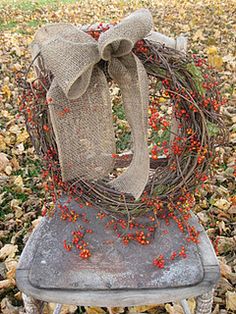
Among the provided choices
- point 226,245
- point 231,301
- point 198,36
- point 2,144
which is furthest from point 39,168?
point 198,36

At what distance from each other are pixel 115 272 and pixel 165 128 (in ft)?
1.32

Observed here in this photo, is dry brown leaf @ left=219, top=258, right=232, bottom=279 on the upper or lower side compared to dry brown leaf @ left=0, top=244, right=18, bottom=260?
lower

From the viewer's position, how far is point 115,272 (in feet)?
4.02

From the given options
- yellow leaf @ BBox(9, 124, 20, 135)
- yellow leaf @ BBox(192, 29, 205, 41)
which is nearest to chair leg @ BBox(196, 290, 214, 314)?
yellow leaf @ BBox(9, 124, 20, 135)

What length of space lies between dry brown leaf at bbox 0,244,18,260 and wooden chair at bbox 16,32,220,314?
0.76 meters

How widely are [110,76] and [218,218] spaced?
122 cm

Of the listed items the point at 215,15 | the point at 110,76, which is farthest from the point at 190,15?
the point at 110,76

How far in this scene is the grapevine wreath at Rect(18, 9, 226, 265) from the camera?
1.17 m

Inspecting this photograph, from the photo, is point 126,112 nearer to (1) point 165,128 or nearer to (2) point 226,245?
(1) point 165,128

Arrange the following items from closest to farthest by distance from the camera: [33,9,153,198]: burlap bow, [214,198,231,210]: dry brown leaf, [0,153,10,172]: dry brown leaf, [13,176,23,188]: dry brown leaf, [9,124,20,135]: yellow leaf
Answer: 1. [33,9,153,198]: burlap bow
2. [214,198,231,210]: dry brown leaf
3. [13,176,23,188]: dry brown leaf
4. [0,153,10,172]: dry brown leaf
5. [9,124,20,135]: yellow leaf

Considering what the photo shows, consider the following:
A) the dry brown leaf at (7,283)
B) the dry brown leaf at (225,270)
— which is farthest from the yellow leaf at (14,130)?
the dry brown leaf at (225,270)

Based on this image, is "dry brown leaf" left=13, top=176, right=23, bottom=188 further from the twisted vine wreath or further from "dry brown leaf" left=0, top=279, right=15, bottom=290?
the twisted vine wreath

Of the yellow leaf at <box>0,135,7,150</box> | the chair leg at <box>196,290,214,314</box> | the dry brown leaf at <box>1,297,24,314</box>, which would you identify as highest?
the chair leg at <box>196,290,214,314</box>

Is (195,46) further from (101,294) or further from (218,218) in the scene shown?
(101,294)
